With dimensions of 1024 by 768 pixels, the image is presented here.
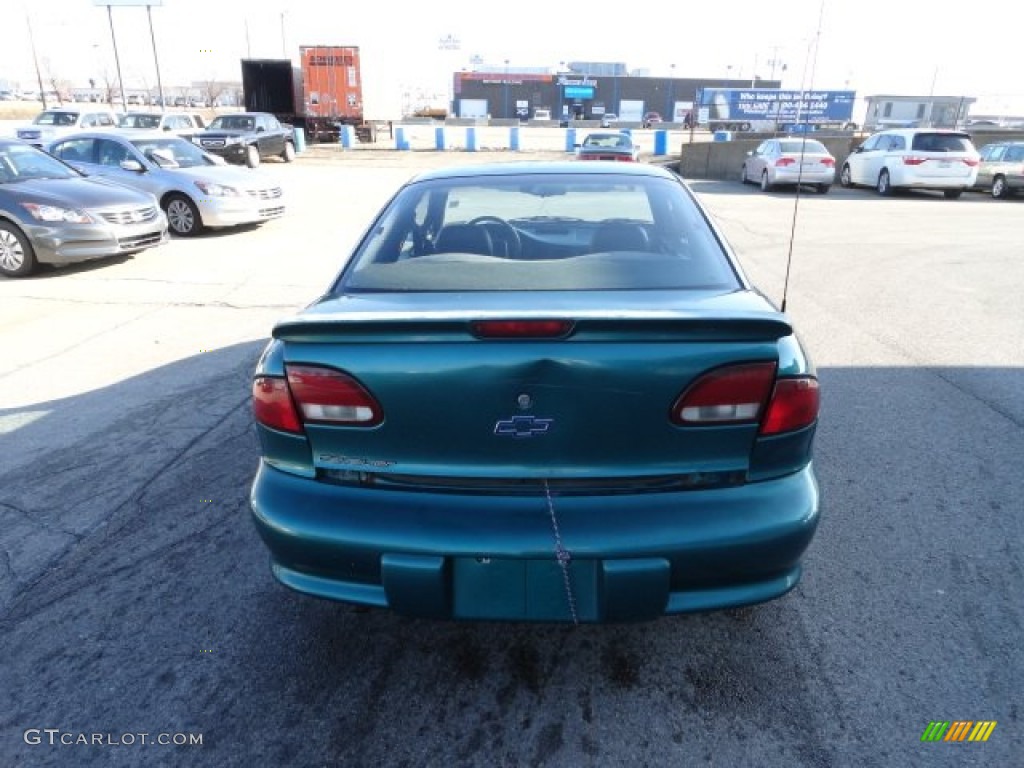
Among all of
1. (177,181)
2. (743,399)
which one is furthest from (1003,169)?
(743,399)

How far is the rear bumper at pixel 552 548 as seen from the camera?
203cm

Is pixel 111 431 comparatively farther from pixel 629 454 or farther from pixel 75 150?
pixel 75 150

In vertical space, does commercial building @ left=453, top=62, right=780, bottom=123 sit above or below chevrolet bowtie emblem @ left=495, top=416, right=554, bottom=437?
above

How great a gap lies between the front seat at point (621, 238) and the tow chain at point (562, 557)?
1340mm

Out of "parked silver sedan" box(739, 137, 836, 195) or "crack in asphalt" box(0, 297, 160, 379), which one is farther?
"parked silver sedan" box(739, 137, 836, 195)

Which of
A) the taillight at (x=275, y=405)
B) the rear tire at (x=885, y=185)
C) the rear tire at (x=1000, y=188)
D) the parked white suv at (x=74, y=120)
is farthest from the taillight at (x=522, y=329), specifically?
the parked white suv at (x=74, y=120)

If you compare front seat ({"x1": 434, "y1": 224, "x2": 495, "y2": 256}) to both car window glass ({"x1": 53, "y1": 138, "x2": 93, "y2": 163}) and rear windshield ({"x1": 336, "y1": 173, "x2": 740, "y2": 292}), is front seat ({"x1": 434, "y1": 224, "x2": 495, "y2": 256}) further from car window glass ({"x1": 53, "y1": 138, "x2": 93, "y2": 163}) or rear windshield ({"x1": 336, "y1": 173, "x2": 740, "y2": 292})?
car window glass ({"x1": 53, "y1": 138, "x2": 93, "y2": 163})

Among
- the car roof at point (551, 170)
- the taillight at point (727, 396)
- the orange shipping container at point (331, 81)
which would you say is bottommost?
the taillight at point (727, 396)

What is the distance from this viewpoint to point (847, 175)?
21188 mm

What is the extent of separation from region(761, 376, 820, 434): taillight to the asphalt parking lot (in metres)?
0.91

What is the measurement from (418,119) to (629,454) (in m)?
81.9

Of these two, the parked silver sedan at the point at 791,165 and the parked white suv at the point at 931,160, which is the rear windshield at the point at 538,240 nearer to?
the parked silver sedan at the point at 791,165

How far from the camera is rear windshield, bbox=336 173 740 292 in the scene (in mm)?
2643

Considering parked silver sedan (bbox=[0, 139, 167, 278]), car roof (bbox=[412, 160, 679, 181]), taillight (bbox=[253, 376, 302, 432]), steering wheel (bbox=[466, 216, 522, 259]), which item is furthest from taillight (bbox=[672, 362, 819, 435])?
parked silver sedan (bbox=[0, 139, 167, 278])
